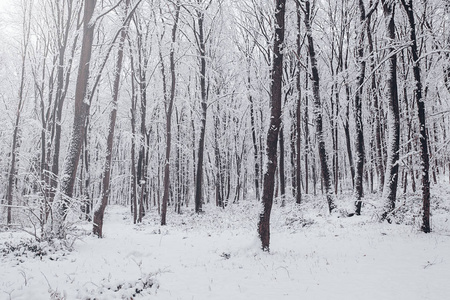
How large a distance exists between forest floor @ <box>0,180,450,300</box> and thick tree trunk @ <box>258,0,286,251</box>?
0.56 metres

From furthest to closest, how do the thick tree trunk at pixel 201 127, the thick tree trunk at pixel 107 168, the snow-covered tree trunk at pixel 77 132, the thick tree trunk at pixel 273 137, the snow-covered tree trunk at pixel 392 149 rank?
the thick tree trunk at pixel 201 127 < the thick tree trunk at pixel 107 168 < the snow-covered tree trunk at pixel 392 149 < the snow-covered tree trunk at pixel 77 132 < the thick tree trunk at pixel 273 137

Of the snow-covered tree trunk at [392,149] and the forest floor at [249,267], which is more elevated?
the snow-covered tree trunk at [392,149]

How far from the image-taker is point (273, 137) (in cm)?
791

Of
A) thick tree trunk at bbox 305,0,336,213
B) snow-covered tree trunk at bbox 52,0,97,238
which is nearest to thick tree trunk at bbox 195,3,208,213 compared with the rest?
thick tree trunk at bbox 305,0,336,213

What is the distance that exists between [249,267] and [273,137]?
3535 millimetres

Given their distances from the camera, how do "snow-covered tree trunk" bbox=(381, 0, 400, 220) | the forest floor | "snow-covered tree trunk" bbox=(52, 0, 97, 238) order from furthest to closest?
"snow-covered tree trunk" bbox=(381, 0, 400, 220) < "snow-covered tree trunk" bbox=(52, 0, 97, 238) < the forest floor

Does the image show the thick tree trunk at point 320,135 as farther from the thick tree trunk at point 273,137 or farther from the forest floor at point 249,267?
the thick tree trunk at point 273,137

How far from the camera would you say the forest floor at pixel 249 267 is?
4.79m

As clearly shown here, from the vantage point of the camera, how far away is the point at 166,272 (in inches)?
250

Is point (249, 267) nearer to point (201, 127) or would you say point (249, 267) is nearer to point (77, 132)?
point (77, 132)

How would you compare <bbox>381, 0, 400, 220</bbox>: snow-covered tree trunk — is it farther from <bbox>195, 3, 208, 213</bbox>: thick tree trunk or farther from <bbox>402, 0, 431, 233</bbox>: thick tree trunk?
<bbox>195, 3, 208, 213</bbox>: thick tree trunk

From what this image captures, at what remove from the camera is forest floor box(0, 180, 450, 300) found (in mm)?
4785

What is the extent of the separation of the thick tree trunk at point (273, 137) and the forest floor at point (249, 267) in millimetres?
559

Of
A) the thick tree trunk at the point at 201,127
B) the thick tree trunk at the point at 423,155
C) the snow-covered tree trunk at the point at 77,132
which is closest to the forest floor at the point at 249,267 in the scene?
the thick tree trunk at the point at 423,155
